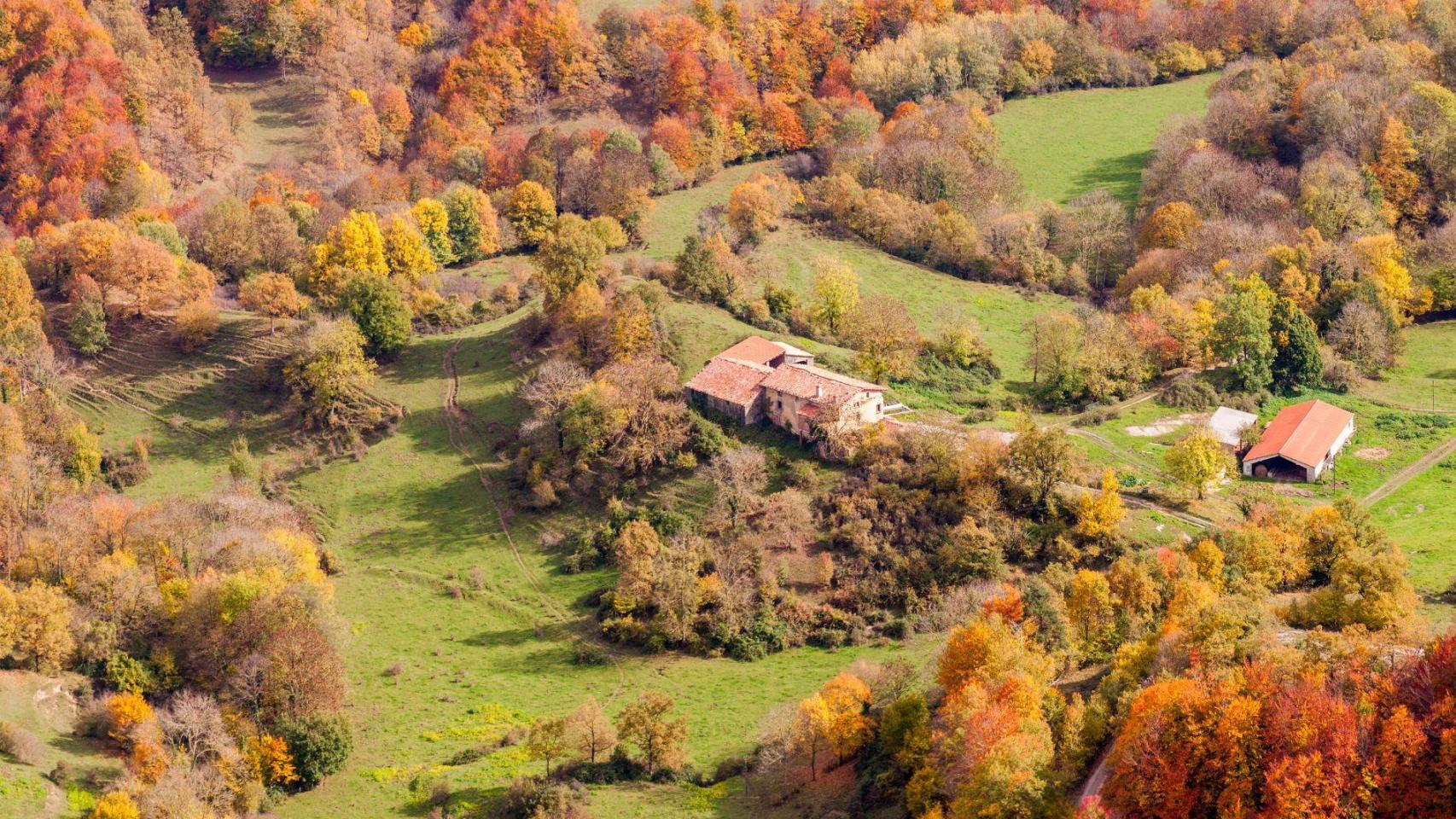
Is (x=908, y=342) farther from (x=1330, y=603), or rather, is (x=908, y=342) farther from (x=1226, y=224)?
(x=1330, y=603)

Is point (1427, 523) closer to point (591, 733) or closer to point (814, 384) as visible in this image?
point (814, 384)

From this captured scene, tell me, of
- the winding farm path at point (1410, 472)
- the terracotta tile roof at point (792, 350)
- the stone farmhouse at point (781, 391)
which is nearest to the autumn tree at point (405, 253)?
the stone farmhouse at point (781, 391)

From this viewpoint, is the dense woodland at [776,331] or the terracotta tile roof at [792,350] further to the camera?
the terracotta tile roof at [792,350]

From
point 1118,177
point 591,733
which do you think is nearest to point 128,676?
point 591,733

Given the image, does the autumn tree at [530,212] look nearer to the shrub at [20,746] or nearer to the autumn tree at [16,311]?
the autumn tree at [16,311]

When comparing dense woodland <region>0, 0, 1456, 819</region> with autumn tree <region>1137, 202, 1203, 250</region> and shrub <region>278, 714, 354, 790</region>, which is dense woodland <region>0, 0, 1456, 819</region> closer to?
shrub <region>278, 714, 354, 790</region>
